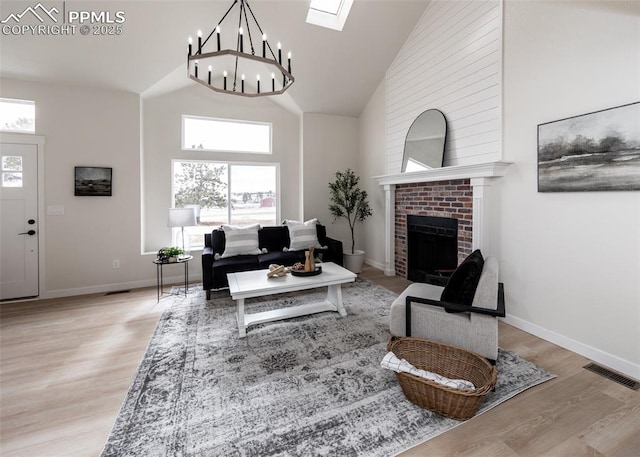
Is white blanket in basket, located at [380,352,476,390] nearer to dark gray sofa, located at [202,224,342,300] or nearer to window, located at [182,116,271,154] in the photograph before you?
dark gray sofa, located at [202,224,342,300]

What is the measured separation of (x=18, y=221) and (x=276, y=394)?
169 inches

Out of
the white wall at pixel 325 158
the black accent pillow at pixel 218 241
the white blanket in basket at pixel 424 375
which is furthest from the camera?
the white wall at pixel 325 158

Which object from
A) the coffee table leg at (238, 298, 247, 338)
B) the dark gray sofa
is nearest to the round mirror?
the dark gray sofa

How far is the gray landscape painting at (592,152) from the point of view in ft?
6.59

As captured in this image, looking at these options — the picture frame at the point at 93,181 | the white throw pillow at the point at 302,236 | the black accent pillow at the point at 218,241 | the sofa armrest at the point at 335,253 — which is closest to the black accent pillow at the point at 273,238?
the white throw pillow at the point at 302,236

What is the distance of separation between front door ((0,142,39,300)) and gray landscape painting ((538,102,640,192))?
6005mm

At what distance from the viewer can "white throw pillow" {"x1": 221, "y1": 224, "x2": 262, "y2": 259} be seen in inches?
161

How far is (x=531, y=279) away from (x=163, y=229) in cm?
513

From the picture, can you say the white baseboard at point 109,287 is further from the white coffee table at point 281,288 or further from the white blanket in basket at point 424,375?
the white blanket in basket at point 424,375

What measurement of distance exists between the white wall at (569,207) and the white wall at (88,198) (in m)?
4.94

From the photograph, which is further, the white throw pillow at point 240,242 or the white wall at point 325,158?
the white wall at point 325,158

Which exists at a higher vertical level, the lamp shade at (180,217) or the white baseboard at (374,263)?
the lamp shade at (180,217)

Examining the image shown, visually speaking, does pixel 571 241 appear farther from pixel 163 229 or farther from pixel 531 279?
pixel 163 229

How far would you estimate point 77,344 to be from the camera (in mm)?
2625
